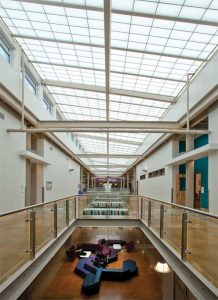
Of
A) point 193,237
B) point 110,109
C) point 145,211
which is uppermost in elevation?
point 110,109

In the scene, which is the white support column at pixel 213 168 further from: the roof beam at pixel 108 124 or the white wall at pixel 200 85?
the roof beam at pixel 108 124

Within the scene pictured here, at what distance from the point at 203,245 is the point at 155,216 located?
390 centimetres

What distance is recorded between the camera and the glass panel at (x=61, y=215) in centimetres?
802

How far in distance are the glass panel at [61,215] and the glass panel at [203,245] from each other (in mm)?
4173

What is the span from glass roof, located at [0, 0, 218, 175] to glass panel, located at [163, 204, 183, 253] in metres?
5.18

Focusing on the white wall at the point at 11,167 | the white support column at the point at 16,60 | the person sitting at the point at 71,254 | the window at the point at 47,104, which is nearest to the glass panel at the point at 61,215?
the white wall at the point at 11,167

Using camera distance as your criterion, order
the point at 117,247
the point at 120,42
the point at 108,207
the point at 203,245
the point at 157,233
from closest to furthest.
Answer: the point at 203,245 < the point at 157,233 < the point at 120,42 < the point at 108,207 < the point at 117,247

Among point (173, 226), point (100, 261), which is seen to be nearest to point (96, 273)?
point (100, 261)

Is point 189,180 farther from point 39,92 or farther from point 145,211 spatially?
point 39,92

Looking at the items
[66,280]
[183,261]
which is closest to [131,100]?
[66,280]

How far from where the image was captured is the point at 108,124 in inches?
481

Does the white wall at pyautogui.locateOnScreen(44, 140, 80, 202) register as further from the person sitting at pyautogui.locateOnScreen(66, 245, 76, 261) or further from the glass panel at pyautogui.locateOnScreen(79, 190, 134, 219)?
the person sitting at pyautogui.locateOnScreen(66, 245, 76, 261)

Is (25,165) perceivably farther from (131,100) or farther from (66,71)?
(131,100)

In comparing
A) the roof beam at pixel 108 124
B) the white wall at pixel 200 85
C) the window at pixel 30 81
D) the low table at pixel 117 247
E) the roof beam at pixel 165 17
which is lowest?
the low table at pixel 117 247
